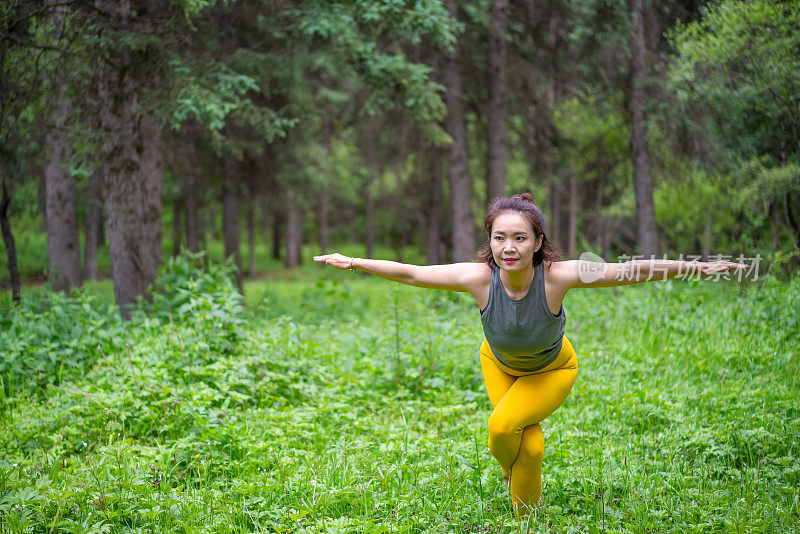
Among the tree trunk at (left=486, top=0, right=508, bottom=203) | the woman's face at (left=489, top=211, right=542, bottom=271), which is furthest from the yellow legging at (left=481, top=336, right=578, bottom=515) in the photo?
the tree trunk at (left=486, top=0, right=508, bottom=203)

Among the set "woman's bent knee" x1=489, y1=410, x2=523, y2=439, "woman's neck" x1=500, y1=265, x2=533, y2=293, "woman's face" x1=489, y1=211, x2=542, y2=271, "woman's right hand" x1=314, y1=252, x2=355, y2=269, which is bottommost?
"woman's bent knee" x1=489, y1=410, x2=523, y2=439

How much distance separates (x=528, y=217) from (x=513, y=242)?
19 centimetres

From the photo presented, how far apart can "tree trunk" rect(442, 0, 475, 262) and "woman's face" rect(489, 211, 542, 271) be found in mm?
10304

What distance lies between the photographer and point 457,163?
1426cm

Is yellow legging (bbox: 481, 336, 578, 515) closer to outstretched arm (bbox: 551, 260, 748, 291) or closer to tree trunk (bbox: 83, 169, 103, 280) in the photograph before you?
outstretched arm (bbox: 551, 260, 748, 291)

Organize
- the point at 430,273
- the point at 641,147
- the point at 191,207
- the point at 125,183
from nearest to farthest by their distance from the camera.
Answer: the point at 430,273, the point at 125,183, the point at 641,147, the point at 191,207

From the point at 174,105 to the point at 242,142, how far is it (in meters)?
5.40

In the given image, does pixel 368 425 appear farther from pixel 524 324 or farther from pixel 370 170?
pixel 370 170

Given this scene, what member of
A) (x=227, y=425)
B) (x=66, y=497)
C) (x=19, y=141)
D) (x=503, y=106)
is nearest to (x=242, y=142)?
(x=19, y=141)

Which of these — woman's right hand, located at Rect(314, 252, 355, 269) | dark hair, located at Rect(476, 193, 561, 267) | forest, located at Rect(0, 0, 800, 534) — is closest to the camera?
dark hair, located at Rect(476, 193, 561, 267)

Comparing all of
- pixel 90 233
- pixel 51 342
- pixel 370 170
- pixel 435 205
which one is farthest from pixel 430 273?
pixel 370 170

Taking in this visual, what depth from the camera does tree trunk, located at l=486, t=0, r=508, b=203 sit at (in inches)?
527

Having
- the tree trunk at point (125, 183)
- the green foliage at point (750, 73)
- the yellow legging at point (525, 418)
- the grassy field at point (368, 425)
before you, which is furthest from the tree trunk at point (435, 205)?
the yellow legging at point (525, 418)

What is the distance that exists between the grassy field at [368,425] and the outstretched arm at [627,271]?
141cm
